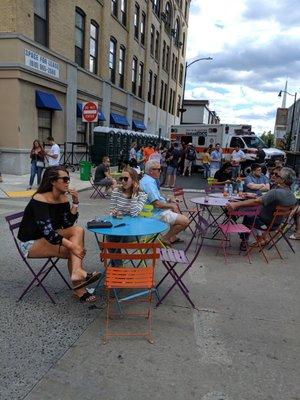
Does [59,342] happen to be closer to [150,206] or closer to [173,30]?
[150,206]

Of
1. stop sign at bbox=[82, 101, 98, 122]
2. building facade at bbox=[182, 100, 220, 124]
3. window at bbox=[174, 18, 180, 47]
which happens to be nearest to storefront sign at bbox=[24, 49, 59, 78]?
stop sign at bbox=[82, 101, 98, 122]

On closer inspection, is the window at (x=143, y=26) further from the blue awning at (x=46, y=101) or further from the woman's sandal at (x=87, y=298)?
the woman's sandal at (x=87, y=298)

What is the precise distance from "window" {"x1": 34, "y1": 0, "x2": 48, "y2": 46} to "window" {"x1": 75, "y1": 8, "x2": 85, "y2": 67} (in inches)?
145

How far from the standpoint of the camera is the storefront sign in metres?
15.2

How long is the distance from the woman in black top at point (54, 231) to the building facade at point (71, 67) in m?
11.4

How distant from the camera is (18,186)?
12.8 meters

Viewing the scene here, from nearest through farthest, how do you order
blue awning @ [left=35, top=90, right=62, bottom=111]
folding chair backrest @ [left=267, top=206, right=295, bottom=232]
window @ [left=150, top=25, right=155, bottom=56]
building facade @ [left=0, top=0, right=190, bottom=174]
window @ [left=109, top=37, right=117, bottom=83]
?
folding chair backrest @ [left=267, top=206, right=295, bottom=232], building facade @ [left=0, top=0, right=190, bottom=174], blue awning @ [left=35, top=90, right=62, bottom=111], window @ [left=109, top=37, right=117, bottom=83], window @ [left=150, top=25, right=155, bottom=56]

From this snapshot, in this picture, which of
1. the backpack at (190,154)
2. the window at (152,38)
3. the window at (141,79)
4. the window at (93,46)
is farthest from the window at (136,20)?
the backpack at (190,154)

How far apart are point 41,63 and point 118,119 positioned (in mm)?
11364

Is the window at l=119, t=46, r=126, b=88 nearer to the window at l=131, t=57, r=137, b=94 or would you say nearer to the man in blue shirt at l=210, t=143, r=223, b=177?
the window at l=131, t=57, r=137, b=94

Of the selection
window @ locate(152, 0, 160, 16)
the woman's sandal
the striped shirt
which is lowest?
the woman's sandal

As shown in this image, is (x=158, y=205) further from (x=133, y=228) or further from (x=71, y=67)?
(x=71, y=67)

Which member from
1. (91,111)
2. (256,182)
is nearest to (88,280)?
(256,182)

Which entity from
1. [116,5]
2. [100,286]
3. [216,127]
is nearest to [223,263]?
[100,286]
